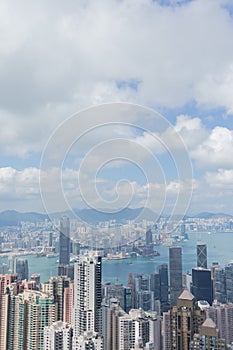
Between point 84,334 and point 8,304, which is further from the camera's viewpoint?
point 8,304

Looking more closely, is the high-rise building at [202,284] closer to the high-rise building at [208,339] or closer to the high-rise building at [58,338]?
the high-rise building at [208,339]

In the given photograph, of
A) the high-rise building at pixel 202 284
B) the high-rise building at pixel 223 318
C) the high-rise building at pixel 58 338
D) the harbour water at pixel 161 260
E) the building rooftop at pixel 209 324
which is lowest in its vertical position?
the high-rise building at pixel 58 338

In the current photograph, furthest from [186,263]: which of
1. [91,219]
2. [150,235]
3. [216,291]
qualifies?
[91,219]

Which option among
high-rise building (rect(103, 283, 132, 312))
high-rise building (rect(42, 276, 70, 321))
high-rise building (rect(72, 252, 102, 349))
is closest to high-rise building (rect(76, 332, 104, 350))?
high-rise building (rect(72, 252, 102, 349))

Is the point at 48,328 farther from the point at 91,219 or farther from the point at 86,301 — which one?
the point at 91,219

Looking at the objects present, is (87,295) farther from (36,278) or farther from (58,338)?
(36,278)

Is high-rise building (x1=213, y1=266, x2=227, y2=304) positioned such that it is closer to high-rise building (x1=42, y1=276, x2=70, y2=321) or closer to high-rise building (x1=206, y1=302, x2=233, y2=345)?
high-rise building (x1=206, y1=302, x2=233, y2=345)

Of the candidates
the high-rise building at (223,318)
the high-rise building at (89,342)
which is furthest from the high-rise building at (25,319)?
the high-rise building at (223,318)
